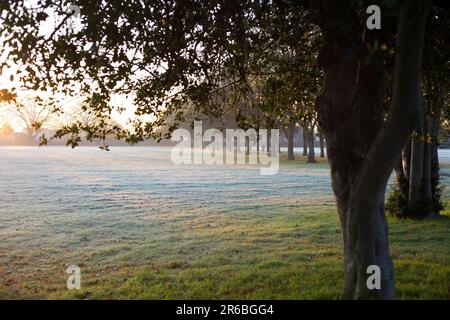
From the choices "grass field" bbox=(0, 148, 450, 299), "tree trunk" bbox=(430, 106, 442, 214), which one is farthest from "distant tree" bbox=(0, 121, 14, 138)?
"tree trunk" bbox=(430, 106, 442, 214)

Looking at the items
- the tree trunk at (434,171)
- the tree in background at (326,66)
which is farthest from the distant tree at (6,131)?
the tree in background at (326,66)

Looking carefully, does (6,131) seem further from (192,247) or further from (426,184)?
(426,184)

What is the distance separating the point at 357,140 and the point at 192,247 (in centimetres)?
665

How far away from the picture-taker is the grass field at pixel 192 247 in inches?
318

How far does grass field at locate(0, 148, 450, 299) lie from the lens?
8078 millimetres

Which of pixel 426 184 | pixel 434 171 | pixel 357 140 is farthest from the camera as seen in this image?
pixel 434 171

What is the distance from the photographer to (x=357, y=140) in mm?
6219

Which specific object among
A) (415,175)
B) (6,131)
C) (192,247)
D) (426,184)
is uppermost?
(6,131)

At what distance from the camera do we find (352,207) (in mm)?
6012

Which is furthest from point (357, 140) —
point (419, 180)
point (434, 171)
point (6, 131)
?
point (6, 131)

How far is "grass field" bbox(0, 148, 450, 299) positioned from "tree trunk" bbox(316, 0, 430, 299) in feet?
5.01
